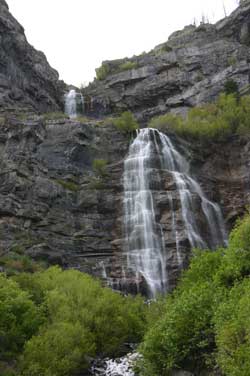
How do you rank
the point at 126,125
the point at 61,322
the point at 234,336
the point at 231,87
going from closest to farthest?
1. the point at 234,336
2. the point at 61,322
3. the point at 126,125
4. the point at 231,87

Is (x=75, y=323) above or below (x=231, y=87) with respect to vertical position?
below

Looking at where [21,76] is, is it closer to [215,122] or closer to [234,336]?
[215,122]

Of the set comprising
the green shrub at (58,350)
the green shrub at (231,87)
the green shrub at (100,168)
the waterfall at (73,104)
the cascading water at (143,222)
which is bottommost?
the green shrub at (58,350)

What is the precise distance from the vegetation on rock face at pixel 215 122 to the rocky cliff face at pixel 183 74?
6.66 m

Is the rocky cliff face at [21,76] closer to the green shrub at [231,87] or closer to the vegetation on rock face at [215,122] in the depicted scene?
the vegetation on rock face at [215,122]

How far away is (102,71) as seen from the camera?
78438mm

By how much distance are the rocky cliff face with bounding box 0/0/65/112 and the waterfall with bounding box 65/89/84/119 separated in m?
1.37

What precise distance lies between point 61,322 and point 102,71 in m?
65.2

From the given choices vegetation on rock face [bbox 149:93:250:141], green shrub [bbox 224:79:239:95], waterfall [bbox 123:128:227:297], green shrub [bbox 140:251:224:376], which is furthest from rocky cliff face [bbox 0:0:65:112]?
green shrub [bbox 140:251:224:376]

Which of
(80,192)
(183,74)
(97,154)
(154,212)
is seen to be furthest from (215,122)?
(80,192)

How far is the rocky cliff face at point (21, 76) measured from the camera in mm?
55750

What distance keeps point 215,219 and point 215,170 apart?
28.5ft

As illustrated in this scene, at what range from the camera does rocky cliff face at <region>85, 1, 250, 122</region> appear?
6203 cm

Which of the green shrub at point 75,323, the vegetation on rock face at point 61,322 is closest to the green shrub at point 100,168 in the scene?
the green shrub at point 75,323
